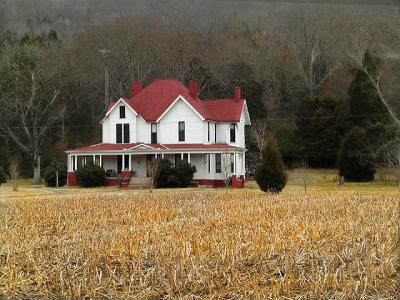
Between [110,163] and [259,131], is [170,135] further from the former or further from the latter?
[259,131]

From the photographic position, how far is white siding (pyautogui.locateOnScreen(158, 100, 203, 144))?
1644 inches

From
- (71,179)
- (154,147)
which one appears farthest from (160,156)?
(71,179)

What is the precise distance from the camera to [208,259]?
7.80 m

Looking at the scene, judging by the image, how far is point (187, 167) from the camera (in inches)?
1471

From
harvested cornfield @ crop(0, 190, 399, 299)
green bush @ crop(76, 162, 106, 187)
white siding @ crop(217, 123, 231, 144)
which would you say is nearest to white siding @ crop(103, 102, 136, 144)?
green bush @ crop(76, 162, 106, 187)

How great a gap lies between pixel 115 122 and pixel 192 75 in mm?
16459

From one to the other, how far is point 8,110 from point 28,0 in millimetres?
22586

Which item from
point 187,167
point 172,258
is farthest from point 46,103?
point 172,258

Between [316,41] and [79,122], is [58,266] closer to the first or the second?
[79,122]

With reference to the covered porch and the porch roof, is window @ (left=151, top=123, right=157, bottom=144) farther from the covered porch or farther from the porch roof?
the covered porch

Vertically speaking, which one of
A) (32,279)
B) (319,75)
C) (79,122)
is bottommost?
(32,279)

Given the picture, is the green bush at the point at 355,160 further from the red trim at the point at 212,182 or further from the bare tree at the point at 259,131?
the red trim at the point at 212,182

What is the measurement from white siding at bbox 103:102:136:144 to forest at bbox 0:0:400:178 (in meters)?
7.08

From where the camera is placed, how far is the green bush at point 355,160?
Answer: 41750 mm
